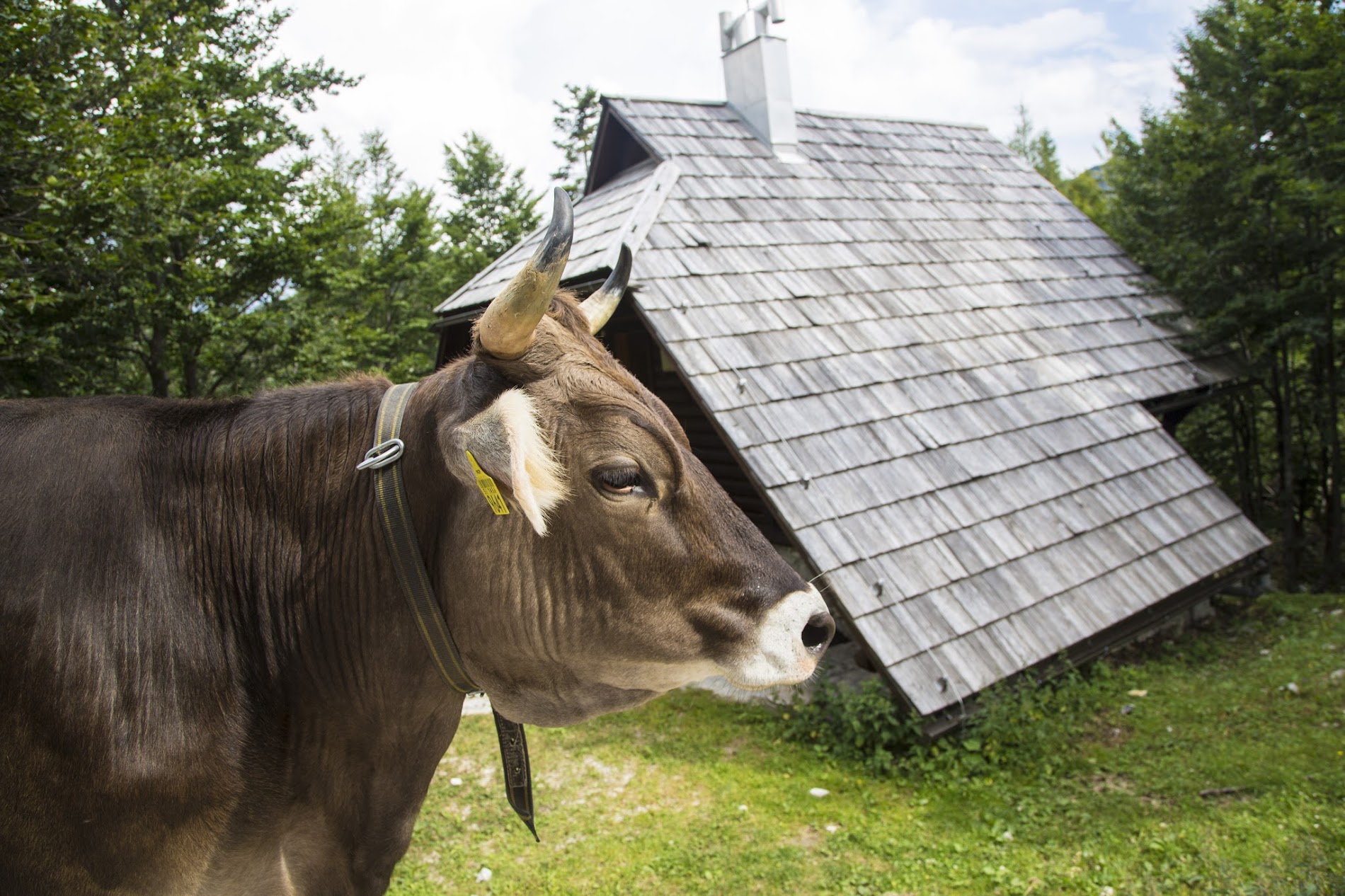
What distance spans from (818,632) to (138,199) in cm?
727

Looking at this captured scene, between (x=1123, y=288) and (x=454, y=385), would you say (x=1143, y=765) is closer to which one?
(x=454, y=385)

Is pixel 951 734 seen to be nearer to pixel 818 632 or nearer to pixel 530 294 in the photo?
pixel 818 632

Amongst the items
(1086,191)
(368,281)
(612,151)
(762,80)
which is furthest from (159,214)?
(1086,191)

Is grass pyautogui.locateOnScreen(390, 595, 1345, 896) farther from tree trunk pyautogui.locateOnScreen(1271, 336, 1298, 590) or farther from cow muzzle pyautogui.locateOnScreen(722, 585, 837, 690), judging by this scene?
tree trunk pyautogui.locateOnScreen(1271, 336, 1298, 590)

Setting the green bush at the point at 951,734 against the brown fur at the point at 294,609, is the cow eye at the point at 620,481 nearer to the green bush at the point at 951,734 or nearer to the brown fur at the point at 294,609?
the brown fur at the point at 294,609

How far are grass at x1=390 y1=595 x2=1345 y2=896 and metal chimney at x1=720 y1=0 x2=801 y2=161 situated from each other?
6.08m

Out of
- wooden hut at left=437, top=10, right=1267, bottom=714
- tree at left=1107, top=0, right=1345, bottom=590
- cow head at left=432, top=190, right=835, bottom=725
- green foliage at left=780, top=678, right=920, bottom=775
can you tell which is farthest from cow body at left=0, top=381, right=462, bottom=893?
tree at left=1107, top=0, right=1345, bottom=590

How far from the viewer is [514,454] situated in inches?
57.1

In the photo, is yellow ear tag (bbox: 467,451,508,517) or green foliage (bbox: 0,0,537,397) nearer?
yellow ear tag (bbox: 467,451,508,517)

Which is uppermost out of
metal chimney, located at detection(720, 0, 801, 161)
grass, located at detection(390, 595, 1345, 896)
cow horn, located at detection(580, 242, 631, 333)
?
metal chimney, located at detection(720, 0, 801, 161)

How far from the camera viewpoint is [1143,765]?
517 cm

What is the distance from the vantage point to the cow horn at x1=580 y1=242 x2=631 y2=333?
2121 mm

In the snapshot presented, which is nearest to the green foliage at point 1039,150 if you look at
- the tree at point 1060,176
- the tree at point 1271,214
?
the tree at point 1060,176

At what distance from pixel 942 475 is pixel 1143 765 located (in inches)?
91.9
